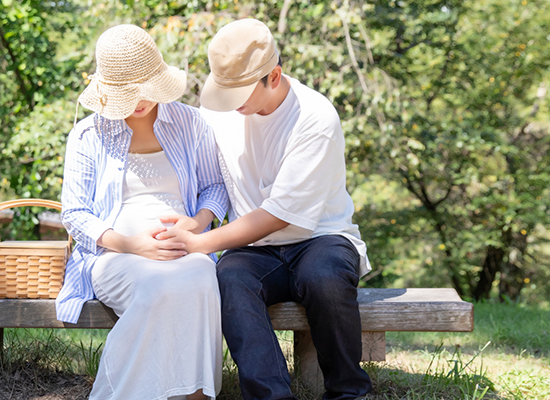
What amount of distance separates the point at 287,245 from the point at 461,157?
17.5 feet

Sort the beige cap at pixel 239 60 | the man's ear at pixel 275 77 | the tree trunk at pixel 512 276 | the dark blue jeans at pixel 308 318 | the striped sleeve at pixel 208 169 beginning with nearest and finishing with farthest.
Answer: the dark blue jeans at pixel 308 318, the beige cap at pixel 239 60, the man's ear at pixel 275 77, the striped sleeve at pixel 208 169, the tree trunk at pixel 512 276

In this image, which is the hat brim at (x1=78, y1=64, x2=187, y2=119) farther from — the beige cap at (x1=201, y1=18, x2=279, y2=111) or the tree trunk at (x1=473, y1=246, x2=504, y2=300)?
the tree trunk at (x1=473, y1=246, x2=504, y2=300)

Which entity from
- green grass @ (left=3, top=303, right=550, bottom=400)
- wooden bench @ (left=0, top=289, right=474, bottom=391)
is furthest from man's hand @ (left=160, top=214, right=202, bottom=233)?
green grass @ (left=3, top=303, right=550, bottom=400)

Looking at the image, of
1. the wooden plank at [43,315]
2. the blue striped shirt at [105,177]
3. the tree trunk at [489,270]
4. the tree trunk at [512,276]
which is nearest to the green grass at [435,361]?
the wooden plank at [43,315]

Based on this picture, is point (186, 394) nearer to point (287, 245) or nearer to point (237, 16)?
point (287, 245)

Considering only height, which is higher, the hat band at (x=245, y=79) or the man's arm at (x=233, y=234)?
the hat band at (x=245, y=79)

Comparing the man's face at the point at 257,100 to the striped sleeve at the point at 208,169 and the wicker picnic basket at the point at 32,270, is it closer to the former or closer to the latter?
the striped sleeve at the point at 208,169

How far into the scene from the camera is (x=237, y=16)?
5055 millimetres

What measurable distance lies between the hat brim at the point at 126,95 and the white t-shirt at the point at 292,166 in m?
0.33

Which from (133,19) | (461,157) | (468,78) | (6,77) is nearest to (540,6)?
(468,78)

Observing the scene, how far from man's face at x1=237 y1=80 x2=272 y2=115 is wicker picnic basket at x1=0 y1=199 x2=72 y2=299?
37.4 inches

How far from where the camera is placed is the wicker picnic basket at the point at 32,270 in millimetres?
2412

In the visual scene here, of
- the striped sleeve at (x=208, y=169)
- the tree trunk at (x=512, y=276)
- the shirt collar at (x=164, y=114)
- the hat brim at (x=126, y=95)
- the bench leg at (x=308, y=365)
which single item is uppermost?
the hat brim at (x=126, y=95)

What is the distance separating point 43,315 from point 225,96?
1.15m
